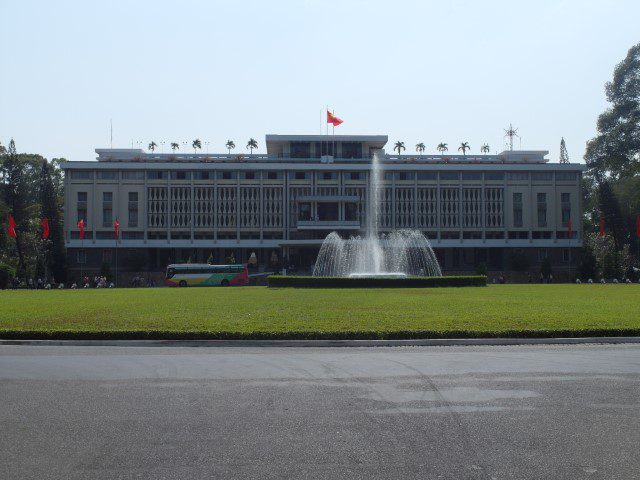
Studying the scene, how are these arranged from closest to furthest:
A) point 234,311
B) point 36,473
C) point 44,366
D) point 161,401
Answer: point 36,473 < point 161,401 < point 44,366 < point 234,311

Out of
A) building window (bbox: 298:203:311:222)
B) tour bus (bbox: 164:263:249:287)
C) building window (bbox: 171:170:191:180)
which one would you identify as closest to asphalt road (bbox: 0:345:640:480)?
tour bus (bbox: 164:263:249:287)

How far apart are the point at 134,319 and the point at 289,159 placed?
74.4 m

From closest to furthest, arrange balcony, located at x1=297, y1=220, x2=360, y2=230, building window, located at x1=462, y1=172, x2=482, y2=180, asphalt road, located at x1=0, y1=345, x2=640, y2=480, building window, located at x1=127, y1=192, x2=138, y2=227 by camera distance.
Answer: asphalt road, located at x1=0, y1=345, x2=640, y2=480, building window, located at x1=127, y1=192, x2=138, y2=227, balcony, located at x1=297, y1=220, x2=360, y2=230, building window, located at x1=462, y1=172, x2=482, y2=180

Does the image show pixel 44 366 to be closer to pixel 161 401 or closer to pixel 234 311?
pixel 161 401

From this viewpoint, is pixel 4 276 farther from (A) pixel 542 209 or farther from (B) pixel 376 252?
(A) pixel 542 209

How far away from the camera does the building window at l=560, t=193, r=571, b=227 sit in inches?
3684

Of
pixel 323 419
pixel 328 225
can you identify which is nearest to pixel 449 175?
pixel 328 225

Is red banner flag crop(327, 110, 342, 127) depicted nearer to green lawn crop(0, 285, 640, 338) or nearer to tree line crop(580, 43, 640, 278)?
tree line crop(580, 43, 640, 278)

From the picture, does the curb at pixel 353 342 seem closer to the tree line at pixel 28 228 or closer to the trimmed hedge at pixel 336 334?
the trimmed hedge at pixel 336 334

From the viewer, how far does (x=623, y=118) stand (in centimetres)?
7494

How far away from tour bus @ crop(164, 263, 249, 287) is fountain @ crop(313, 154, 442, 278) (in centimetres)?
816

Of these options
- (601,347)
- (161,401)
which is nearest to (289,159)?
(601,347)

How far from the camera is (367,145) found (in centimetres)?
9750

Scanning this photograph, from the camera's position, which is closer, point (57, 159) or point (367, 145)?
point (367, 145)
